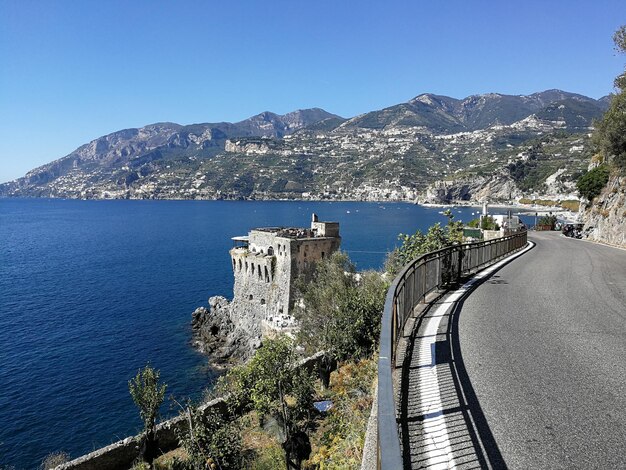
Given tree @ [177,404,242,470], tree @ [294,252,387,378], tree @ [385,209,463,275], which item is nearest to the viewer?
tree @ [177,404,242,470]

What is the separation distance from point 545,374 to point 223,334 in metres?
38.8

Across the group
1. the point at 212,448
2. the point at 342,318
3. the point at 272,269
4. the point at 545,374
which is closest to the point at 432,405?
the point at 545,374

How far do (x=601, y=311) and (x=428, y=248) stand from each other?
860 cm

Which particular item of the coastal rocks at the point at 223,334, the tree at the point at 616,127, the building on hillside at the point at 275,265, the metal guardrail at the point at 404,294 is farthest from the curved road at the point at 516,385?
the coastal rocks at the point at 223,334

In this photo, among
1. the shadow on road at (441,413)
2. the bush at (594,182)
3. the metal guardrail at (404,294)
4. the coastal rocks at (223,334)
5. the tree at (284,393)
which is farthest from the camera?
the bush at (594,182)

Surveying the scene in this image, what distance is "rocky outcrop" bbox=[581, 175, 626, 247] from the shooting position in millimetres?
32531

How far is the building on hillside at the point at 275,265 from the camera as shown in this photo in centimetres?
3831

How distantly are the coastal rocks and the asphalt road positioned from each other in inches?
1136

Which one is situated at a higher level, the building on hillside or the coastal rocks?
the building on hillside

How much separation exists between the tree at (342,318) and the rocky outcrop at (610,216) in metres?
20.7

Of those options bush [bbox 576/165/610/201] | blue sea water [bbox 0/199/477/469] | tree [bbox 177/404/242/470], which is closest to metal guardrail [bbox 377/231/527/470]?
tree [bbox 177/404/242/470]

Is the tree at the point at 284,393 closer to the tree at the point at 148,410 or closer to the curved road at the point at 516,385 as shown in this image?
the tree at the point at 148,410

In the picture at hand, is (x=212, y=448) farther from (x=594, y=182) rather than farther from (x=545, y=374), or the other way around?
(x=594, y=182)

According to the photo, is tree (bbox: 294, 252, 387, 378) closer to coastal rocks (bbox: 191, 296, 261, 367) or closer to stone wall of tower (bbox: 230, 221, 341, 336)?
stone wall of tower (bbox: 230, 221, 341, 336)
